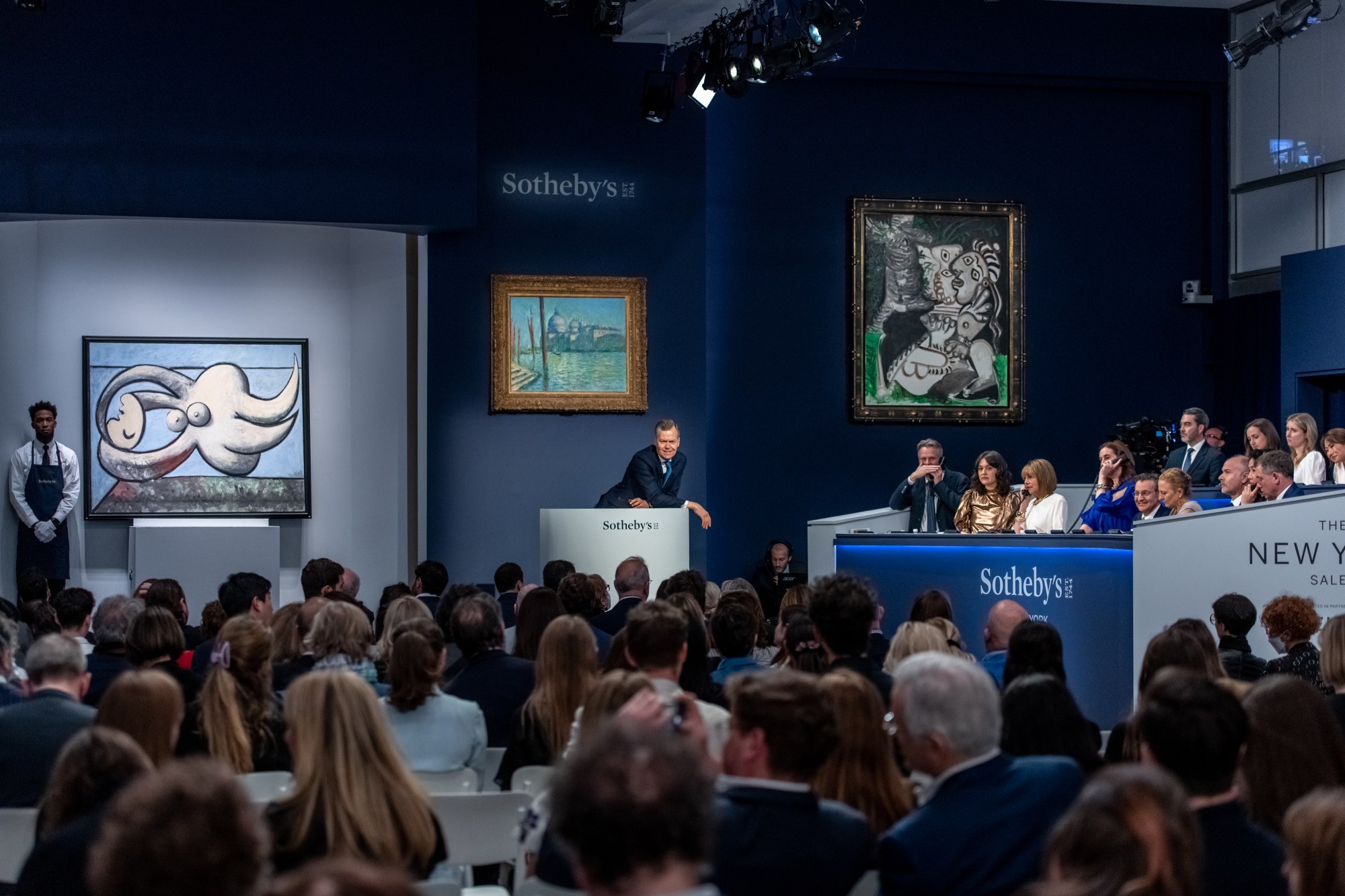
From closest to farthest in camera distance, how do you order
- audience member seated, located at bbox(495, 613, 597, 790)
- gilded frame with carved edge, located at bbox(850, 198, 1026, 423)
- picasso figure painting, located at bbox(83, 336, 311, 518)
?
audience member seated, located at bbox(495, 613, 597, 790), picasso figure painting, located at bbox(83, 336, 311, 518), gilded frame with carved edge, located at bbox(850, 198, 1026, 423)

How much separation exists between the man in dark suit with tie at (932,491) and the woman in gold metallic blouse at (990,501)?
33 centimetres

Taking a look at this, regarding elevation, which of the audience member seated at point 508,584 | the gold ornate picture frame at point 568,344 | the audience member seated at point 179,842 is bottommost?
the audience member seated at point 508,584

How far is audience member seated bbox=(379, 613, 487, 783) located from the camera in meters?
4.05

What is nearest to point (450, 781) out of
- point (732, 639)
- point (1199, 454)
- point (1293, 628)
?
point (732, 639)

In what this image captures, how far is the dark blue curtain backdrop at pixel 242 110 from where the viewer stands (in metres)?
9.77

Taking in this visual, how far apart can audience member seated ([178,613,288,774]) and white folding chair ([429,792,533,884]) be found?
622mm

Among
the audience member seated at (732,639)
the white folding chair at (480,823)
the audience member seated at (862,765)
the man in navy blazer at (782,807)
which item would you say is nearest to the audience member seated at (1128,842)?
the man in navy blazer at (782,807)

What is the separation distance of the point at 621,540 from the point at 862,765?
6.62 m

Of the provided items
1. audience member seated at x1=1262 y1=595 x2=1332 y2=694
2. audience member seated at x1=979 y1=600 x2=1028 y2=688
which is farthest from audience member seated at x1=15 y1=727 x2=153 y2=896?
audience member seated at x1=1262 y1=595 x2=1332 y2=694

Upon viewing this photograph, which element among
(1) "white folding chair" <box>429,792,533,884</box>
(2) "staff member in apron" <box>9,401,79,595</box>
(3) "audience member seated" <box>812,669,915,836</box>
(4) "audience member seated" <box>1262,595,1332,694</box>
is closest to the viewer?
(3) "audience member seated" <box>812,669,915,836</box>

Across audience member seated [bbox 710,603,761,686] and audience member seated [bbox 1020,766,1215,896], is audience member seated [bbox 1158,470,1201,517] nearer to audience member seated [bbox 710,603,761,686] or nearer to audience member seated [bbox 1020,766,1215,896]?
audience member seated [bbox 710,603,761,686]

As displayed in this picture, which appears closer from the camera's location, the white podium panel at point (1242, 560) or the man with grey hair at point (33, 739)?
the man with grey hair at point (33, 739)

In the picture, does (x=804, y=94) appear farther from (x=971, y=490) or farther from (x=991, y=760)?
(x=991, y=760)

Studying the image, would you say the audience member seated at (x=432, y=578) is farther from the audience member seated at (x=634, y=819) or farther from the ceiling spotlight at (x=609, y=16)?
the audience member seated at (x=634, y=819)
